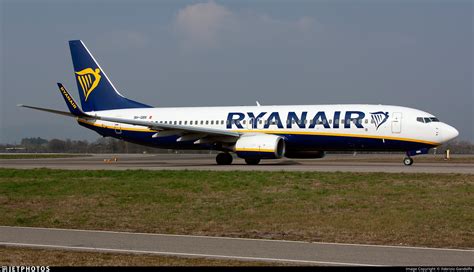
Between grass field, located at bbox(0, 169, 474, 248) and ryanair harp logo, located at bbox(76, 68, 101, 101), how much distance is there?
65.5 feet

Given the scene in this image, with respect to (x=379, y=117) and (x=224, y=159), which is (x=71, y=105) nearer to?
(x=224, y=159)

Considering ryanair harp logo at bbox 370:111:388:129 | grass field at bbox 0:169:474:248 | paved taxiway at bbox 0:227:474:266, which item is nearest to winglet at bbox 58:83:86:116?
grass field at bbox 0:169:474:248

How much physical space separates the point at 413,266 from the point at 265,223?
5.69 meters

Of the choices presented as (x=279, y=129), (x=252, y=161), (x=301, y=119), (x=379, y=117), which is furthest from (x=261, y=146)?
(x=379, y=117)

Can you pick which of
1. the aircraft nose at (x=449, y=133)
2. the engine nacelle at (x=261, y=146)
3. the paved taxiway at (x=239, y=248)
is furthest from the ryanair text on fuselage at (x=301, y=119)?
the paved taxiway at (x=239, y=248)

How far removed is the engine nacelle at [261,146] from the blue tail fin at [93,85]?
1168 cm

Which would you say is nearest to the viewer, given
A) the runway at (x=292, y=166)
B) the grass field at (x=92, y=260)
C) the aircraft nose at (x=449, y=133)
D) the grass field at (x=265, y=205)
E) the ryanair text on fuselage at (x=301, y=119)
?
the grass field at (x=92, y=260)

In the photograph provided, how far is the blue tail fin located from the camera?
148 ft

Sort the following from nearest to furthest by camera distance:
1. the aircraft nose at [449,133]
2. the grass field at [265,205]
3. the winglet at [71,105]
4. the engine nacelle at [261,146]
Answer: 1. the grass field at [265,205]
2. the aircraft nose at [449,133]
3. the engine nacelle at [261,146]
4. the winglet at [71,105]

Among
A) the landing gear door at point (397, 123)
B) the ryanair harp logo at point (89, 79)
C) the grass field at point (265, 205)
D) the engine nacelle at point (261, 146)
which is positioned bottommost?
the grass field at point (265, 205)

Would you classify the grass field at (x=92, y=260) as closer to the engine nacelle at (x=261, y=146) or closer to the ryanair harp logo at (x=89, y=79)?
the engine nacelle at (x=261, y=146)

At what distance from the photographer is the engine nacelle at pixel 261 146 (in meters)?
34.8

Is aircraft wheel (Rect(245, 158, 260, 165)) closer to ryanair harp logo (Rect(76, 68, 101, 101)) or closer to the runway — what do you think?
the runway

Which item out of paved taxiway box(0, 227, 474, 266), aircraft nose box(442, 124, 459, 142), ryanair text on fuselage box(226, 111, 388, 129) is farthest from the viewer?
ryanair text on fuselage box(226, 111, 388, 129)
